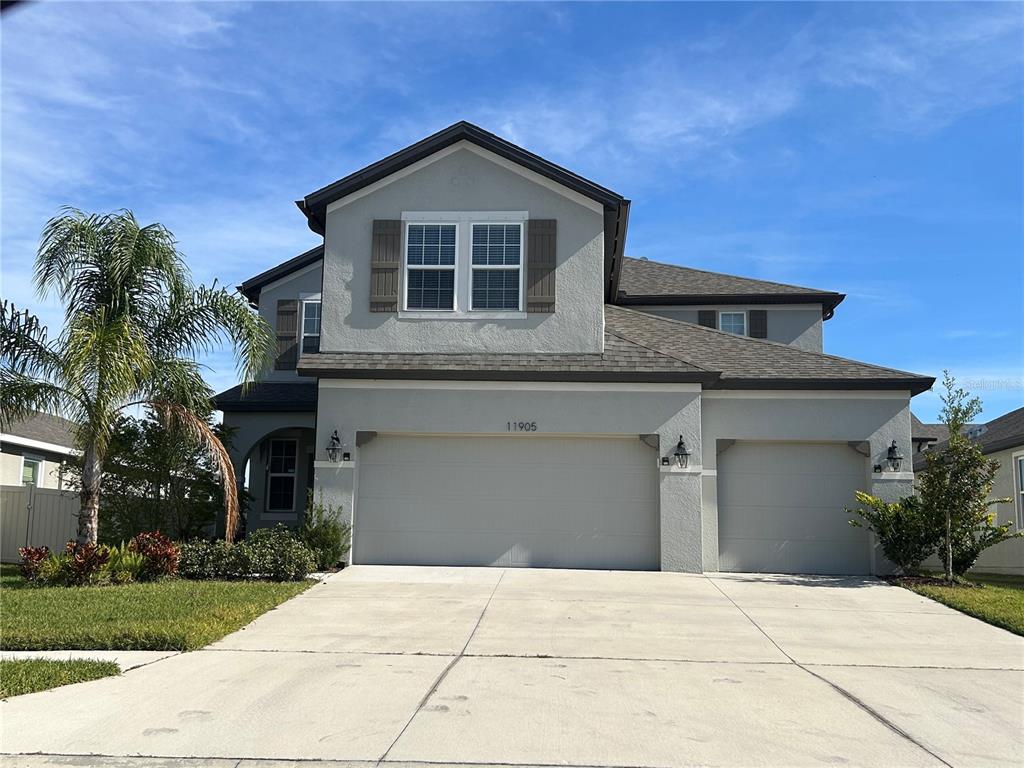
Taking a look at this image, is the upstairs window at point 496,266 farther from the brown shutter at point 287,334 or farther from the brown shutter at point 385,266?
the brown shutter at point 287,334

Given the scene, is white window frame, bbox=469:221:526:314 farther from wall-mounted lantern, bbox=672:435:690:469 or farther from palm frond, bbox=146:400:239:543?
palm frond, bbox=146:400:239:543

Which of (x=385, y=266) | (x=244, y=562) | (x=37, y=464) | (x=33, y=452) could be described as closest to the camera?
(x=244, y=562)

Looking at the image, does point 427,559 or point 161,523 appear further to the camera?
point 161,523

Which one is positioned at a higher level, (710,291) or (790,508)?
(710,291)

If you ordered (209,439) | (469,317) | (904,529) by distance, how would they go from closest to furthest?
(904,529) → (209,439) → (469,317)

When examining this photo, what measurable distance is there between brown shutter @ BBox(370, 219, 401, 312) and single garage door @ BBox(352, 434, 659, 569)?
2370 mm

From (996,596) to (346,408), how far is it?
33.7ft

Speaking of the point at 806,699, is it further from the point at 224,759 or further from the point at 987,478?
the point at 987,478

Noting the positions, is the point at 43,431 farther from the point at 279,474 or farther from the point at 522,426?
the point at 522,426

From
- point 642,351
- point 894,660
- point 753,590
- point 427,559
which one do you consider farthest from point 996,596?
point 427,559

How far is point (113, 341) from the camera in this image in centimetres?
1376

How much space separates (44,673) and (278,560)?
226 inches

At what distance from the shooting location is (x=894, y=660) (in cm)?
952

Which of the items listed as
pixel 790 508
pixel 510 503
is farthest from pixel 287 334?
pixel 790 508
